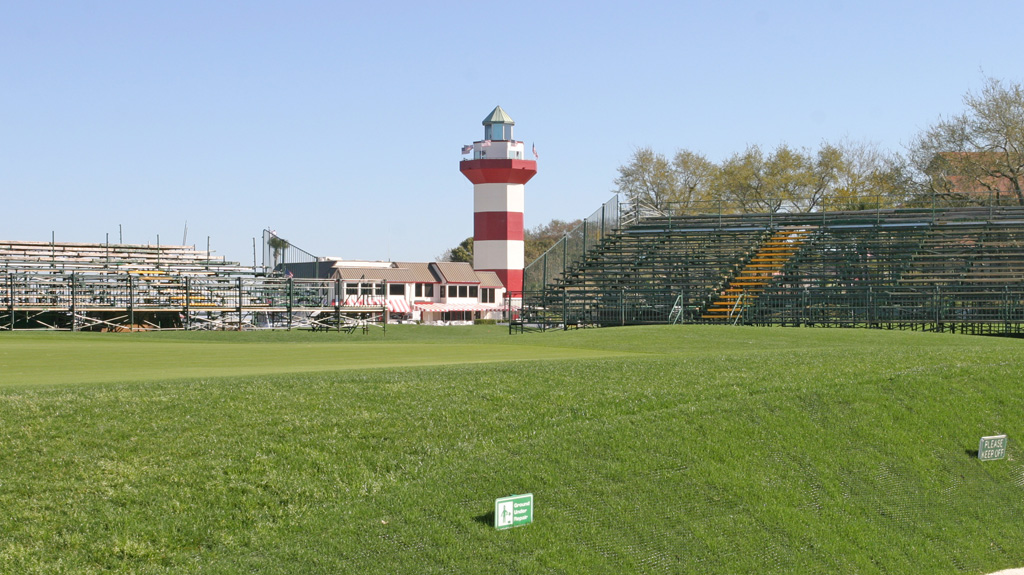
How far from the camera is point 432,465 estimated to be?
772cm

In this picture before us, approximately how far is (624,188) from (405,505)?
196 ft

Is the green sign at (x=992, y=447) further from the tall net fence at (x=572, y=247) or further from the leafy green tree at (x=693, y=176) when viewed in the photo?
the leafy green tree at (x=693, y=176)

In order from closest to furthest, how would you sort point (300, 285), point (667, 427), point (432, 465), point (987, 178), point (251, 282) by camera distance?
point (432, 465), point (667, 427), point (251, 282), point (300, 285), point (987, 178)

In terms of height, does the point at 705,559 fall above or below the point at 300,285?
below

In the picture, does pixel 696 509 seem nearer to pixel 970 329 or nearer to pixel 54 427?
pixel 54 427

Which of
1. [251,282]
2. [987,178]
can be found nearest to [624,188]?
[987,178]

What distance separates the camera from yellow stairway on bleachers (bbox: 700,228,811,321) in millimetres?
32531

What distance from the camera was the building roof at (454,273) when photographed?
231 feet

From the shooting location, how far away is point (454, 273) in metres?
71.1

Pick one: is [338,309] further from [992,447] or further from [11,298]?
[992,447]

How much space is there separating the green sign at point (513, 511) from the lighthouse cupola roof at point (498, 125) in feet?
200

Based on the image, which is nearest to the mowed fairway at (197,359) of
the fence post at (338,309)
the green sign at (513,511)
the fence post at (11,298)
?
the green sign at (513,511)

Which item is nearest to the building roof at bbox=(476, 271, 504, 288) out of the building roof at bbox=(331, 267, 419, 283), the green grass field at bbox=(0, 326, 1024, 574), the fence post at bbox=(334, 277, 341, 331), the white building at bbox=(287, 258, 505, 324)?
the white building at bbox=(287, 258, 505, 324)

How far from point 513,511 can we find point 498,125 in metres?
61.2
